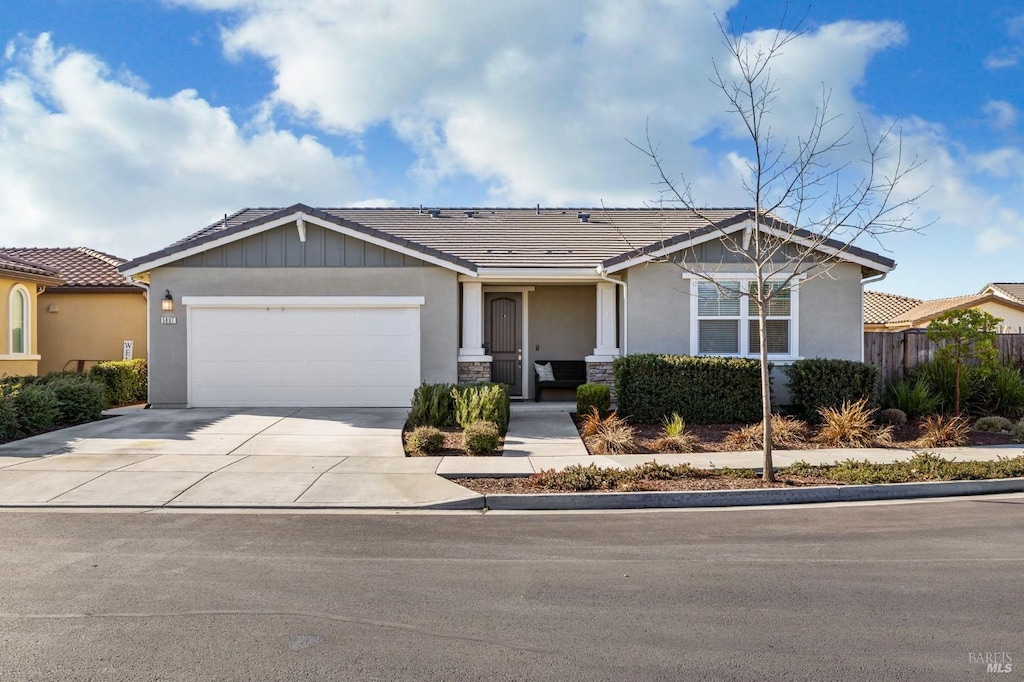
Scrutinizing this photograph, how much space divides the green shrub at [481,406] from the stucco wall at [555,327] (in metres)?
4.42

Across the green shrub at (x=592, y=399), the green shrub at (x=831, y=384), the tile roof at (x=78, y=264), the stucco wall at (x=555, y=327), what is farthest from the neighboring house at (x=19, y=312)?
the green shrub at (x=831, y=384)

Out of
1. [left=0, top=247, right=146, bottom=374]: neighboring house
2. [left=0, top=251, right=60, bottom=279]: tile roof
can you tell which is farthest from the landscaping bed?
[left=0, top=247, right=146, bottom=374]: neighboring house

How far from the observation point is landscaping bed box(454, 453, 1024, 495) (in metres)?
7.91

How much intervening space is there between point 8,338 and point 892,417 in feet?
62.7

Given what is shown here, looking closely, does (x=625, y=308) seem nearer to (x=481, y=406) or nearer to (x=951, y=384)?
(x=481, y=406)

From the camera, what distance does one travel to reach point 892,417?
12141 mm

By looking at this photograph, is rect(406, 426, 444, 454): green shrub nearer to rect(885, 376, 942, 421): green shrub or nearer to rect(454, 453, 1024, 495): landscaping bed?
rect(454, 453, 1024, 495): landscaping bed

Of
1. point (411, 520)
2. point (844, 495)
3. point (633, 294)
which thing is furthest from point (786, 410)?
point (411, 520)

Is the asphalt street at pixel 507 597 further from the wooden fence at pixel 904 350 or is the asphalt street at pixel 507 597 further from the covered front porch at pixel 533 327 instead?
the covered front porch at pixel 533 327

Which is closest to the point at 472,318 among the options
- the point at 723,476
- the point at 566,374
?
the point at 566,374

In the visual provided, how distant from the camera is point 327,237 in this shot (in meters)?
14.2

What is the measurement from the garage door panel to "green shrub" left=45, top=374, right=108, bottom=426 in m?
1.80

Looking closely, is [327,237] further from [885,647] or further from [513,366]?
[885,647]

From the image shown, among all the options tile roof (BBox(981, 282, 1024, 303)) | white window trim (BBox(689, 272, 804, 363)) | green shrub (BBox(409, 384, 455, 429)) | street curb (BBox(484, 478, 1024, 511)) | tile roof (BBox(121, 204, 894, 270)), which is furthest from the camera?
tile roof (BBox(981, 282, 1024, 303))
